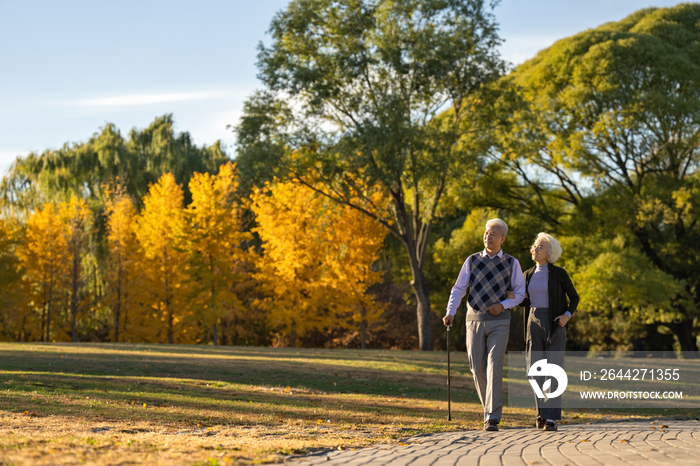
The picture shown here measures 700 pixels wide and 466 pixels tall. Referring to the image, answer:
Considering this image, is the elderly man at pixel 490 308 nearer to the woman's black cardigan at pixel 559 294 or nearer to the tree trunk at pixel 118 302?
the woman's black cardigan at pixel 559 294

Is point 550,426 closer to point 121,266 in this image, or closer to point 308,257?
point 308,257

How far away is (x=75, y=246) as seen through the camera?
33.2 meters

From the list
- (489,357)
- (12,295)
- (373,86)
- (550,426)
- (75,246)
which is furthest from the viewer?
(75,246)

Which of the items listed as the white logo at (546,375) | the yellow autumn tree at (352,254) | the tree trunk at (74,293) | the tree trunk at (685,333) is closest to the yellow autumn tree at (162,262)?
the tree trunk at (74,293)

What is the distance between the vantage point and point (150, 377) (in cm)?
1194

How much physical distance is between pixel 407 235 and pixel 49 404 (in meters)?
19.6

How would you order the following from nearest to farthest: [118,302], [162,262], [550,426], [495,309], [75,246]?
1. [495,309]
2. [550,426]
3. [162,262]
4. [118,302]
5. [75,246]

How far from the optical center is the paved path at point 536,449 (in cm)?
473

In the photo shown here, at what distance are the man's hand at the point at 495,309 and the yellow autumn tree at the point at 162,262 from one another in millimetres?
24957

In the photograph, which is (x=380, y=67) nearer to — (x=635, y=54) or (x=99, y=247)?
(x=635, y=54)

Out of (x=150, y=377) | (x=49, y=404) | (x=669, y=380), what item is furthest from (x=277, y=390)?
(x=669, y=380)

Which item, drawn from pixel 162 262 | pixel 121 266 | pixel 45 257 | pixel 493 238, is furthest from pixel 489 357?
pixel 45 257

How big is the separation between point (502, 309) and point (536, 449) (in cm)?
162

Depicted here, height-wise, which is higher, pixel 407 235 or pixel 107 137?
pixel 107 137
